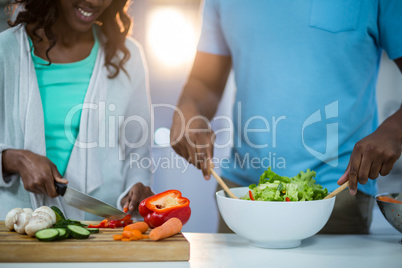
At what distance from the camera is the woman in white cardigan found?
187 centimetres

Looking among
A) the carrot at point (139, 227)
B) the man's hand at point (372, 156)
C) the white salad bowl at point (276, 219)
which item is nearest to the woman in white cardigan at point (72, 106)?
the carrot at point (139, 227)

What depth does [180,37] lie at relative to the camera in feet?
6.79

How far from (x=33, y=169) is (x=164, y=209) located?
25.2 inches

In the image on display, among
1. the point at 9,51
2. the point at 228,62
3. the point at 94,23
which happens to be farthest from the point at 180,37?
the point at 9,51

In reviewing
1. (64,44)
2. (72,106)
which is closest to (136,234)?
(72,106)

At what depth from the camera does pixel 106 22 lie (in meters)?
1.99

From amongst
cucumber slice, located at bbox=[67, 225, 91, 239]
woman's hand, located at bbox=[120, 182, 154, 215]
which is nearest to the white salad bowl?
cucumber slice, located at bbox=[67, 225, 91, 239]

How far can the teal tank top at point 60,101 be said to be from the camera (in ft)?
6.27

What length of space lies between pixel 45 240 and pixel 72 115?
74cm

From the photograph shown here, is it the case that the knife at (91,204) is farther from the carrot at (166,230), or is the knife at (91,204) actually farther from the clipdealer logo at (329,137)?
the clipdealer logo at (329,137)

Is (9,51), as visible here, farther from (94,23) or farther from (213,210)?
(213,210)

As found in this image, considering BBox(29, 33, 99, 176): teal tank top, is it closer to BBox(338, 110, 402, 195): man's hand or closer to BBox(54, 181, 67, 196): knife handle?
BBox(54, 181, 67, 196): knife handle

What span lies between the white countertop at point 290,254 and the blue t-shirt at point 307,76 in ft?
1.30

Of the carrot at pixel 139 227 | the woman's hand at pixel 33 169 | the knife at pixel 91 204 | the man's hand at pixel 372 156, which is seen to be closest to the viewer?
the carrot at pixel 139 227
